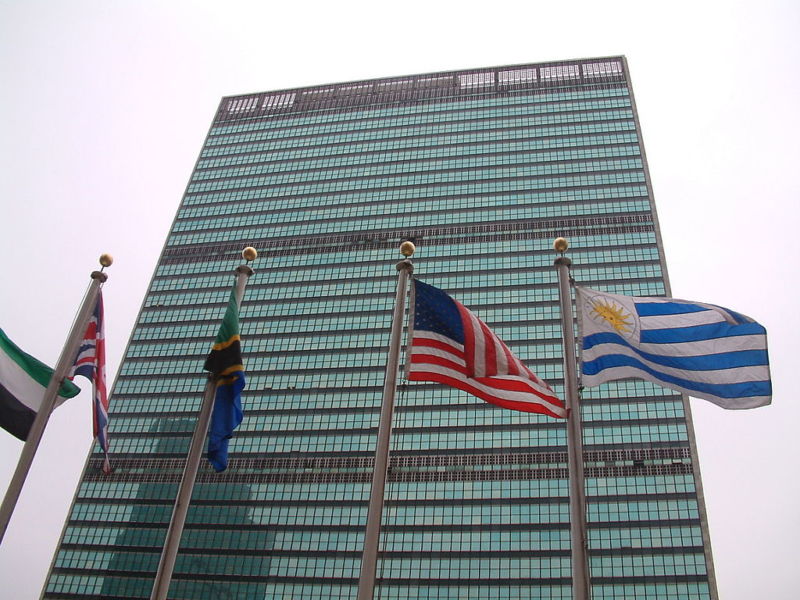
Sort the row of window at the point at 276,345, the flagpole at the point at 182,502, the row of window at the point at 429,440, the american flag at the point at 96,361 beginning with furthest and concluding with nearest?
the row of window at the point at 276,345 < the row of window at the point at 429,440 < the american flag at the point at 96,361 < the flagpole at the point at 182,502

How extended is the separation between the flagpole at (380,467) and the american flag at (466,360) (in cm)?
126

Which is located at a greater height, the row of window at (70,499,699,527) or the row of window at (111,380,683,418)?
the row of window at (111,380,683,418)

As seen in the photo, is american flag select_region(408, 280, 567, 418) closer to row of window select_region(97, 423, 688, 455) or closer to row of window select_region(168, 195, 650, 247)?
row of window select_region(97, 423, 688, 455)

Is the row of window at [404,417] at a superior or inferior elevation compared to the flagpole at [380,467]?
superior

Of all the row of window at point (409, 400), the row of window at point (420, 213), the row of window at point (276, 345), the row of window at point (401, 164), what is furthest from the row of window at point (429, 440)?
the row of window at point (401, 164)

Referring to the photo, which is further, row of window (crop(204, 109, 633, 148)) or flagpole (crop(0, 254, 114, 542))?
row of window (crop(204, 109, 633, 148))

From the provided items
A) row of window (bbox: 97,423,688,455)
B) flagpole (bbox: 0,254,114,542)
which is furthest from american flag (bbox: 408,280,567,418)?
row of window (bbox: 97,423,688,455)

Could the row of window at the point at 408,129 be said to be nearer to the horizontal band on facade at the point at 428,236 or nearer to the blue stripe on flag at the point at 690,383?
the horizontal band on facade at the point at 428,236

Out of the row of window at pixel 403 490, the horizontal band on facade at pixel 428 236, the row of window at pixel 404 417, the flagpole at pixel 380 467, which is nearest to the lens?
the flagpole at pixel 380 467

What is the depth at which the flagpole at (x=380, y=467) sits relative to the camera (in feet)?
68.4

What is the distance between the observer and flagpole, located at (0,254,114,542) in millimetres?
23781

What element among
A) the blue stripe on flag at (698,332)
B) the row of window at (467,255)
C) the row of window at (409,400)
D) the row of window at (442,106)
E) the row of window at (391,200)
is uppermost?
the row of window at (442,106)

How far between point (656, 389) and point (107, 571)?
250ft

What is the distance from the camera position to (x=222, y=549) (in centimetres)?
9625
